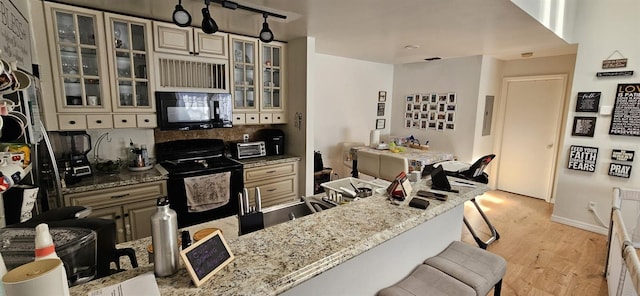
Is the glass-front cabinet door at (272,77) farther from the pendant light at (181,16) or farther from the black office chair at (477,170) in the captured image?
the black office chair at (477,170)

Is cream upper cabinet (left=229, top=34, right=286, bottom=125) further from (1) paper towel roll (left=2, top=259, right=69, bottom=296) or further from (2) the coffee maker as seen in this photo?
(1) paper towel roll (left=2, top=259, right=69, bottom=296)

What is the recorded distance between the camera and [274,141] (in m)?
3.68

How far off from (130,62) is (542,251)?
447cm

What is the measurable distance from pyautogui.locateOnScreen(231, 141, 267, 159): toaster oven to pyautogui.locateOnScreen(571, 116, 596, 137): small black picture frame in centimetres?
375

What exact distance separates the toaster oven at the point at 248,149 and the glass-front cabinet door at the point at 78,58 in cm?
127

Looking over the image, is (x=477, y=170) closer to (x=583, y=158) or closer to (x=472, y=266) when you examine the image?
(x=583, y=158)

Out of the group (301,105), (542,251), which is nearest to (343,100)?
(301,105)

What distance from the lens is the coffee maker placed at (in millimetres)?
2385

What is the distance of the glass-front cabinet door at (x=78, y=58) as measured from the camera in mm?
2316

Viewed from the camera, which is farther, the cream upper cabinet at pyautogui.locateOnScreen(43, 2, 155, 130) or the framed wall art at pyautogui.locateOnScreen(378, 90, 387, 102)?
the framed wall art at pyautogui.locateOnScreen(378, 90, 387, 102)

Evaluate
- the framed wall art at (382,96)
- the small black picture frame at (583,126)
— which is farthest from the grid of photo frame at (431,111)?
the small black picture frame at (583,126)

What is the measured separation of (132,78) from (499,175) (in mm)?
5544

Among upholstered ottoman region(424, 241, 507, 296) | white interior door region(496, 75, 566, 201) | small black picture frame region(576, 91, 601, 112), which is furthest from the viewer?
white interior door region(496, 75, 566, 201)

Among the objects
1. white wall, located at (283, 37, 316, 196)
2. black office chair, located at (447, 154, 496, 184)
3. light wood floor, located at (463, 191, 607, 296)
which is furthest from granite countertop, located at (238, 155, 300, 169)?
light wood floor, located at (463, 191, 607, 296)
